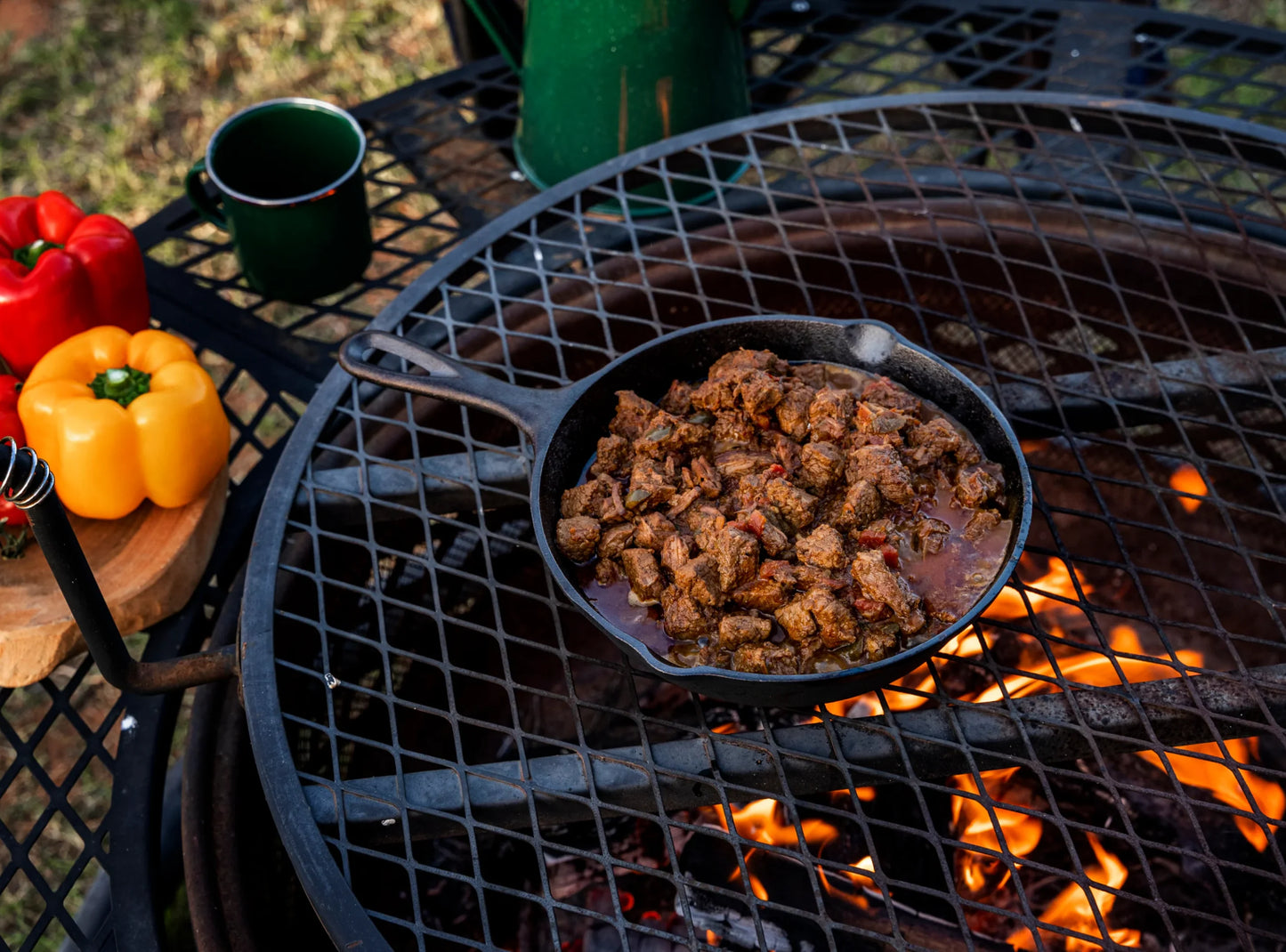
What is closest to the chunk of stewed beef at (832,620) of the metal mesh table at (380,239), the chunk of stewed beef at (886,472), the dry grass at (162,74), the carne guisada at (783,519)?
the carne guisada at (783,519)

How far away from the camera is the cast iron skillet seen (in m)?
1.37

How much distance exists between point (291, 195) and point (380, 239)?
0.79ft

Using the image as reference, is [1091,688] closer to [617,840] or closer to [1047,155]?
[617,840]

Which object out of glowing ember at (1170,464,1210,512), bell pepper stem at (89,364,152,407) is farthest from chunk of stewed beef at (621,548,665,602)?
glowing ember at (1170,464,1210,512)

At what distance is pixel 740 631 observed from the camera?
147 centimetres

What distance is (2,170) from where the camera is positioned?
4414mm

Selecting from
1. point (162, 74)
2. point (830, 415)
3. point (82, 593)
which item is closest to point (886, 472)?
point (830, 415)

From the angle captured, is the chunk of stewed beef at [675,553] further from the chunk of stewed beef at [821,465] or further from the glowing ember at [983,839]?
the glowing ember at [983,839]

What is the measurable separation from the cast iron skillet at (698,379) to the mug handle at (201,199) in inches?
38.2

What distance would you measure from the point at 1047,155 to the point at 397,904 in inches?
80.8

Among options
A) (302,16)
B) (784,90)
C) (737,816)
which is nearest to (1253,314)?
(784,90)

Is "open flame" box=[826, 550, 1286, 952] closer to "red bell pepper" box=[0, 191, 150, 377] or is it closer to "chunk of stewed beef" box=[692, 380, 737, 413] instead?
"chunk of stewed beef" box=[692, 380, 737, 413]

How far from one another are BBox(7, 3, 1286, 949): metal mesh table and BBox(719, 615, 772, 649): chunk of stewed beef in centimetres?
104

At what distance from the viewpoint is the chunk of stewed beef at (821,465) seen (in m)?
1.65
